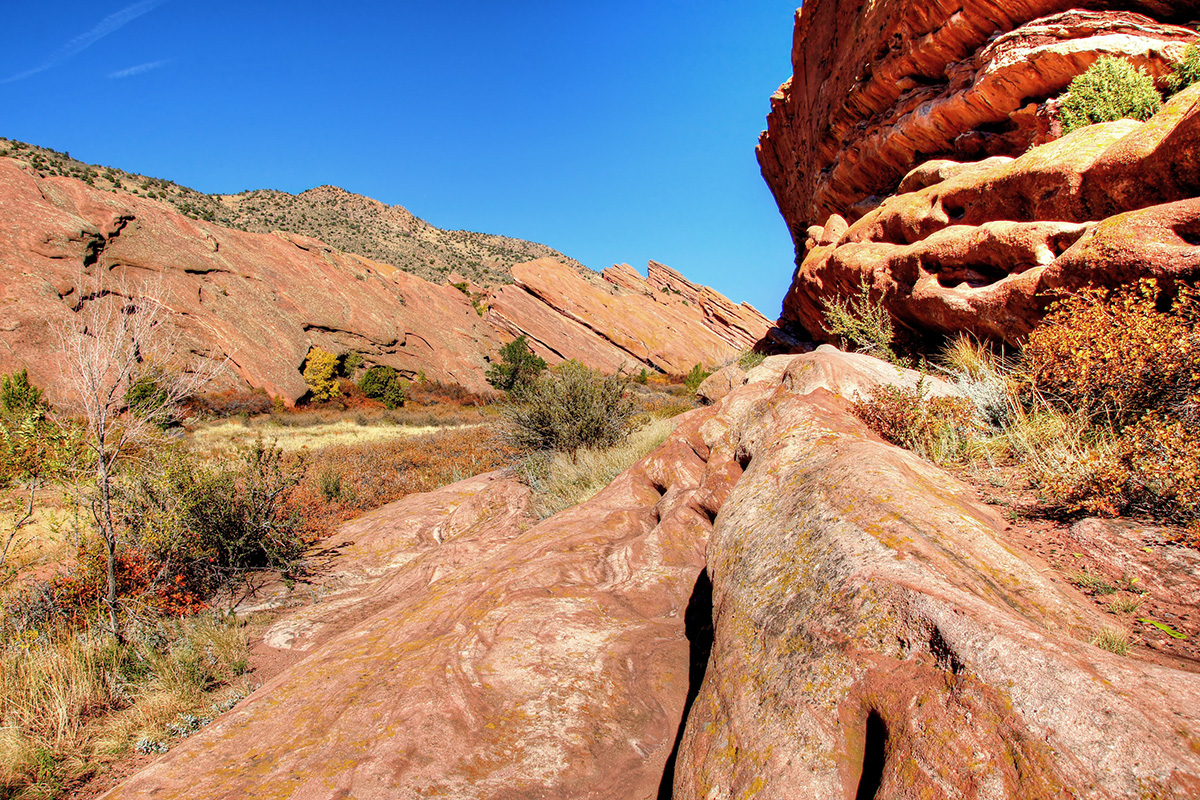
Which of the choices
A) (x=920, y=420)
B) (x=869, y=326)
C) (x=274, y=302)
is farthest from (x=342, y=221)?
(x=920, y=420)

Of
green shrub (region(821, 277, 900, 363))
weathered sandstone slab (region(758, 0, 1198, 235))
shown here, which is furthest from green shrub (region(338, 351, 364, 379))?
green shrub (region(821, 277, 900, 363))

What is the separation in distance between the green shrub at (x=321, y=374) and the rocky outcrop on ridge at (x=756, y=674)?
85.9 ft

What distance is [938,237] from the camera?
7.64 meters

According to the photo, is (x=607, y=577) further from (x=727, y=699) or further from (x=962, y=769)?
(x=962, y=769)

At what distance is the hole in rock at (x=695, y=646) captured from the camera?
2.10 metres

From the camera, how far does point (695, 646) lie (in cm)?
279

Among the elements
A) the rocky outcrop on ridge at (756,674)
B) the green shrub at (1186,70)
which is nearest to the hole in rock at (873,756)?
the rocky outcrop on ridge at (756,674)

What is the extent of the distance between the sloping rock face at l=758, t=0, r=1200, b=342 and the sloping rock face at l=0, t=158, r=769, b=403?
14335 mm

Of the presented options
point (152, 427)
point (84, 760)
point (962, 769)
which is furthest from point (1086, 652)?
point (152, 427)

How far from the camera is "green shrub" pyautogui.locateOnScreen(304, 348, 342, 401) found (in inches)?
1045

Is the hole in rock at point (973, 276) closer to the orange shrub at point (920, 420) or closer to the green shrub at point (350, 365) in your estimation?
the orange shrub at point (920, 420)

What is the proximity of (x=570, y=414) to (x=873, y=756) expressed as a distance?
330 inches

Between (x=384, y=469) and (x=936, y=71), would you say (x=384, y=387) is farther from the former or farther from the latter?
(x=936, y=71)

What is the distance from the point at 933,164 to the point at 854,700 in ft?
37.0
